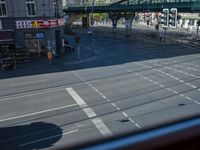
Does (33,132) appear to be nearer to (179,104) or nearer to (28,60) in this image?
(179,104)

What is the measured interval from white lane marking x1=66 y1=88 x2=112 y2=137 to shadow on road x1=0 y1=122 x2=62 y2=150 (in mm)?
1818

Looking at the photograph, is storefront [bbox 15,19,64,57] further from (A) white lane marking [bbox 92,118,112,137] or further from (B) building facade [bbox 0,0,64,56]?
(A) white lane marking [bbox 92,118,112,137]

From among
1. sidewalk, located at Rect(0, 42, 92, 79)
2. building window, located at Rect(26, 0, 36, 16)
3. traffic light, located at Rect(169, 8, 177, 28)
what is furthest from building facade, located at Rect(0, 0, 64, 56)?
traffic light, located at Rect(169, 8, 177, 28)

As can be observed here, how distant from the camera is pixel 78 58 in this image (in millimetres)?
33438

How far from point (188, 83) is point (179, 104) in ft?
17.6

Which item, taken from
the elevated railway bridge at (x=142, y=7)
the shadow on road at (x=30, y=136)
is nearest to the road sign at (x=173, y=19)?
the shadow on road at (x=30, y=136)

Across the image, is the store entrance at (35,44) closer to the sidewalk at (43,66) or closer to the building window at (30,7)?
the sidewalk at (43,66)

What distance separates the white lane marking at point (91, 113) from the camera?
1227 centimetres

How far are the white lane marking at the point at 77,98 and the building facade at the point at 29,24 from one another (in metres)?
14.8

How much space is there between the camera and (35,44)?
3291 centimetres

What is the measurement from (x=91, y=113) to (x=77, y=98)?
3.09 meters

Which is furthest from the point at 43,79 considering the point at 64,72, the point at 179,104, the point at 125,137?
the point at 125,137

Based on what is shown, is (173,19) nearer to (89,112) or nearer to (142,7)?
(89,112)

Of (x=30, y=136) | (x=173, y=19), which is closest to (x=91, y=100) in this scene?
(x=30, y=136)
